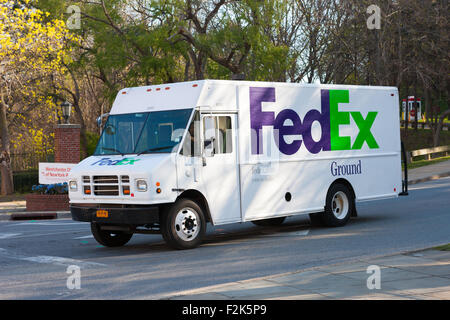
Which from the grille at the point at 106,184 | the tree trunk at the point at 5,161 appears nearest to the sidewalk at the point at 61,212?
the tree trunk at the point at 5,161

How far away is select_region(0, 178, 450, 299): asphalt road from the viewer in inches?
347

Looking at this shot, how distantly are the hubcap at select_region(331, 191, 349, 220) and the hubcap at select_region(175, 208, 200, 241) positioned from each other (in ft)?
13.1

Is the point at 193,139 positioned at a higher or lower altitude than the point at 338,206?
higher

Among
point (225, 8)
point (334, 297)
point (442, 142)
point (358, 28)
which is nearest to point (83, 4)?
point (225, 8)

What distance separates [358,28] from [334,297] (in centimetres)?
3184

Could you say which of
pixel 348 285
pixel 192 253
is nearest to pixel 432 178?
pixel 192 253

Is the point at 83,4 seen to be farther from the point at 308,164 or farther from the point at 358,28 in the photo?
the point at 308,164

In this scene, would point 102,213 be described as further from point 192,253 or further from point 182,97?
point 182,97

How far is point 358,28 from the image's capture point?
37125 mm

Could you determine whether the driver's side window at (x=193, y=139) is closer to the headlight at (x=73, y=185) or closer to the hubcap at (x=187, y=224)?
the hubcap at (x=187, y=224)

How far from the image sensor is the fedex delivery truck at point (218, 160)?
37.5ft

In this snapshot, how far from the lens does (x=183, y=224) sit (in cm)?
1160

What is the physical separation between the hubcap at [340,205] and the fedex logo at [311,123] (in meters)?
1.05

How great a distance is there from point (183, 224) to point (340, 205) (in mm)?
4468
